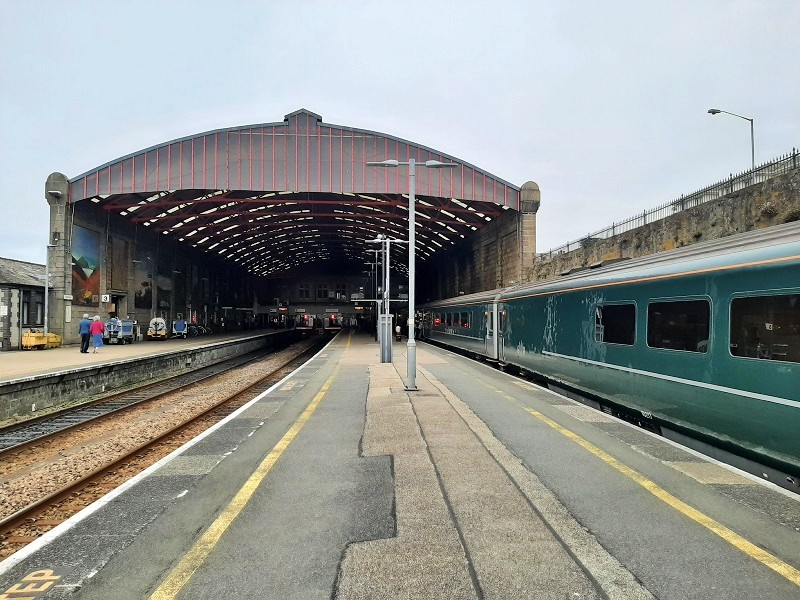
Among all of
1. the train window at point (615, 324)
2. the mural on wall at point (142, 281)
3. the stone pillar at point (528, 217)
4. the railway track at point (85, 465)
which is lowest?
the railway track at point (85, 465)

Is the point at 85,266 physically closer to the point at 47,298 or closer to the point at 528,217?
the point at 47,298

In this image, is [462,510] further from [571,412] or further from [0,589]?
[571,412]

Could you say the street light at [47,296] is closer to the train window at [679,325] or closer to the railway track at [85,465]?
the railway track at [85,465]

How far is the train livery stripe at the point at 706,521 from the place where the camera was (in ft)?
13.3

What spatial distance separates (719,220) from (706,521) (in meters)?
13.2

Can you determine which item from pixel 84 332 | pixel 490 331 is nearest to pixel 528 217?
pixel 490 331

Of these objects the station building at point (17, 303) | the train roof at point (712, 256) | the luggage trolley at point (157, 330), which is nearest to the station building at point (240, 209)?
the station building at point (17, 303)

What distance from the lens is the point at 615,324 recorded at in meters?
10.2

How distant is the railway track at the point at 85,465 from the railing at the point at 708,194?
15813 mm

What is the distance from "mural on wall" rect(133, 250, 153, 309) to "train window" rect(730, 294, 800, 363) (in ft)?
139

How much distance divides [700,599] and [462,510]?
2.18m

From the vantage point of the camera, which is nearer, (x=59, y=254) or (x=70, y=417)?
(x=70, y=417)

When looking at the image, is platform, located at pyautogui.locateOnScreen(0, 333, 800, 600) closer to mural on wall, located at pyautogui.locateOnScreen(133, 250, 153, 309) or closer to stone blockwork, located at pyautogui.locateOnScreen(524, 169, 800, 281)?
stone blockwork, located at pyautogui.locateOnScreen(524, 169, 800, 281)

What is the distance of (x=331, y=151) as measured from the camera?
3359 centimetres
